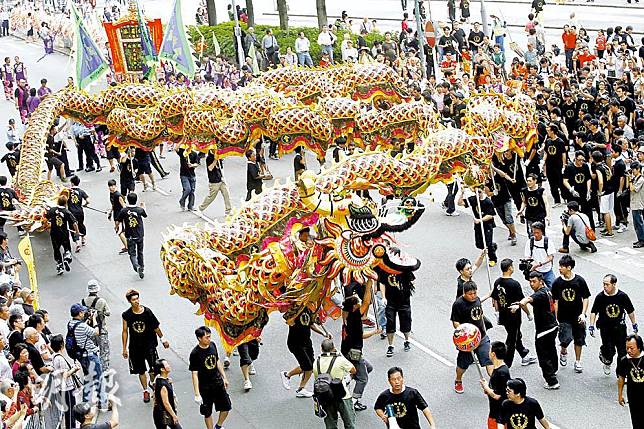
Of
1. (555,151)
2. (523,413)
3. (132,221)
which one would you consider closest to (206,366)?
(523,413)

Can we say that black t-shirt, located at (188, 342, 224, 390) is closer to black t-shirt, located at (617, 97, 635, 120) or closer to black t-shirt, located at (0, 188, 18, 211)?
black t-shirt, located at (0, 188, 18, 211)

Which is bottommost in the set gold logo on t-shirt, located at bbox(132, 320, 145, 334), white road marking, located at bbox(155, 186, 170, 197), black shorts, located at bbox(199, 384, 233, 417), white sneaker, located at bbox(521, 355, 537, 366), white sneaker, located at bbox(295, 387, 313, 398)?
white sneaker, located at bbox(295, 387, 313, 398)

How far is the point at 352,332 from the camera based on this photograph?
562 inches

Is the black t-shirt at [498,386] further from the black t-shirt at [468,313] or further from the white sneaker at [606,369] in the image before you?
the white sneaker at [606,369]

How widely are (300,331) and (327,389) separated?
1.90 m

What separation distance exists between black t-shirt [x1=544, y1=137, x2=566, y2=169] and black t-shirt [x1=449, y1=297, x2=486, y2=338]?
273 inches

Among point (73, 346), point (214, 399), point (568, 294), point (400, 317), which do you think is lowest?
point (214, 399)

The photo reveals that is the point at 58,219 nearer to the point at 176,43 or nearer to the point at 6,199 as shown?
the point at 6,199

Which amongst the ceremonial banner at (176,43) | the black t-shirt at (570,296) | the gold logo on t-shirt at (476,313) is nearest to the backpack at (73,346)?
the gold logo on t-shirt at (476,313)

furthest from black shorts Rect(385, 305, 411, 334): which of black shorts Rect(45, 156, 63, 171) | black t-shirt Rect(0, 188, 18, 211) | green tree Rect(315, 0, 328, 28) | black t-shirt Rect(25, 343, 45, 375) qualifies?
green tree Rect(315, 0, 328, 28)

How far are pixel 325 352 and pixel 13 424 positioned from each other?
11.3 ft

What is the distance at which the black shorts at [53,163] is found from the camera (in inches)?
980

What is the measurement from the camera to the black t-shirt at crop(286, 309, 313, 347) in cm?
1456

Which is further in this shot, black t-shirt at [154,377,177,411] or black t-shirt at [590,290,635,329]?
black t-shirt at [590,290,635,329]
